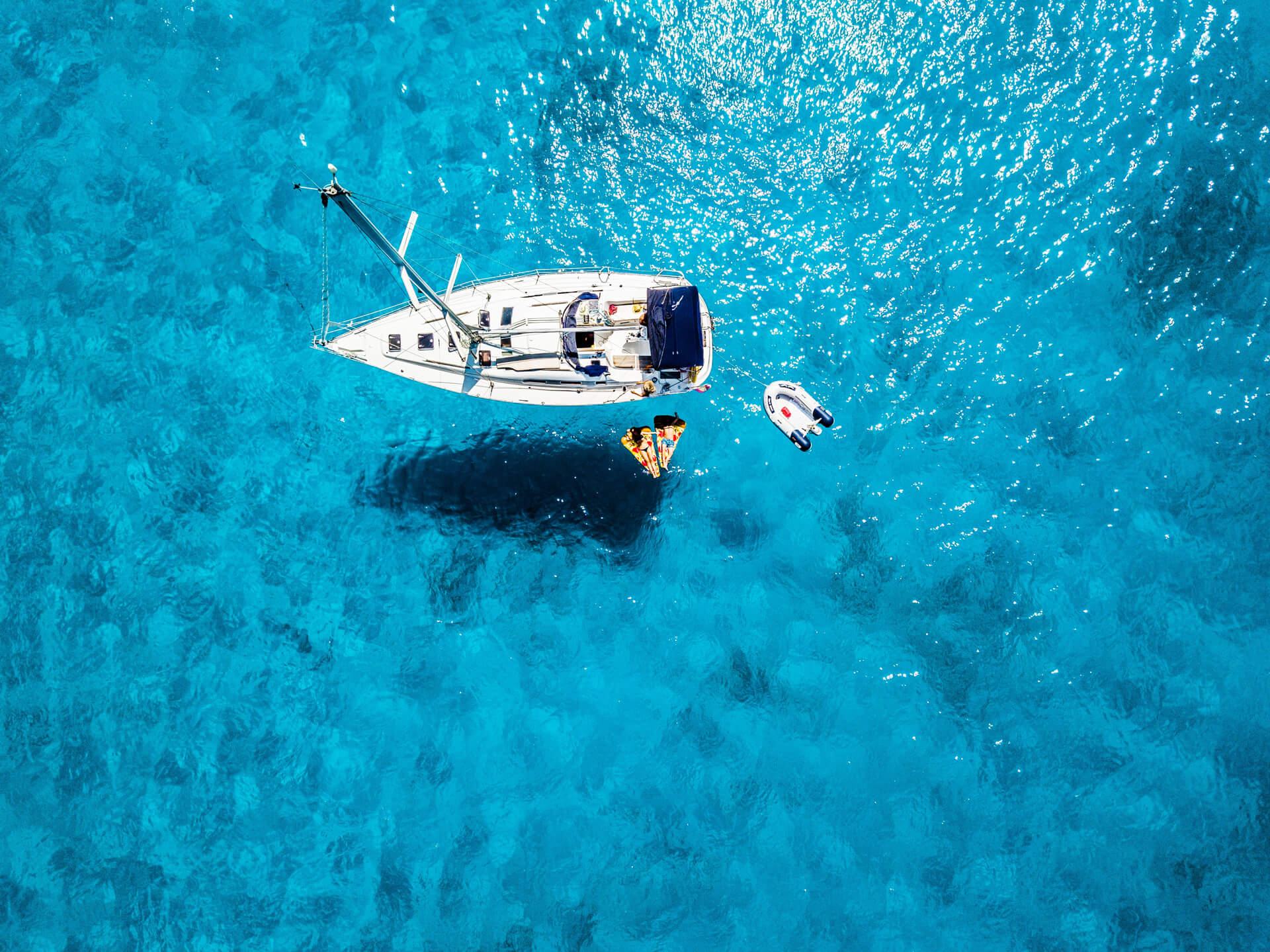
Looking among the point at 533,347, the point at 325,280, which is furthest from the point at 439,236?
the point at 533,347

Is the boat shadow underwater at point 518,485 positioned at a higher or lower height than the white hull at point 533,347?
lower

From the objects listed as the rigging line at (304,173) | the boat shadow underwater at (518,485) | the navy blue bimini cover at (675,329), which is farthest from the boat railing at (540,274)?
the rigging line at (304,173)

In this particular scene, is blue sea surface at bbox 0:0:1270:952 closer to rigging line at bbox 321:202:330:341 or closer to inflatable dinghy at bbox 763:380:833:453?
rigging line at bbox 321:202:330:341

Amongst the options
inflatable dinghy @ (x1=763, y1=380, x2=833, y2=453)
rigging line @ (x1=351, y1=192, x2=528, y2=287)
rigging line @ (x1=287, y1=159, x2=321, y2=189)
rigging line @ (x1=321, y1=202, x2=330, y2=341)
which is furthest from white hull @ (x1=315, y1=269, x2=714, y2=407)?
rigging line @ (x1=287, y1=159, x2=321, y2=189)

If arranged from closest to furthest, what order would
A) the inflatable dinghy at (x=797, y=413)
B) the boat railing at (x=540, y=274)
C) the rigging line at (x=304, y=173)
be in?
the boat railing at (x=540, y=274)
the inflatable dinghy at (x=797, y=413)
the rigging line at (x=304, y=173)

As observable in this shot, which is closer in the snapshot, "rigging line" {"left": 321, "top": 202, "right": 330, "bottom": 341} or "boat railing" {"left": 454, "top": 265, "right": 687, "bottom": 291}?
"boat railing" {"left": 454, "top": 265, "right": 687, "bottom": 291}

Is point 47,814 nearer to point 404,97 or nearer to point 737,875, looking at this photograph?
point 737,875

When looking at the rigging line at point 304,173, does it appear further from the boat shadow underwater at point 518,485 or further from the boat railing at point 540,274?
the boat shadow underwater at point 518,485
